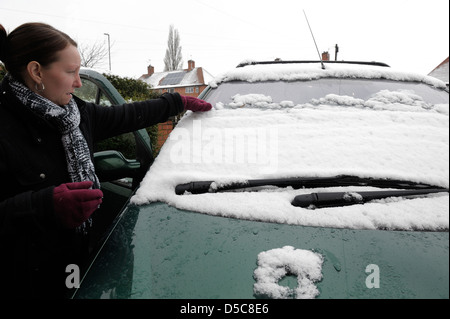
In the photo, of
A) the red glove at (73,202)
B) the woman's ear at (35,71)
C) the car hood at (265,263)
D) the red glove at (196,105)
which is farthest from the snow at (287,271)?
the woman's ear at (35,71)

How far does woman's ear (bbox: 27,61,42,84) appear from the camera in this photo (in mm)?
1150

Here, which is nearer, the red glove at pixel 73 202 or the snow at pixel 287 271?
the snow at pixel 287 271

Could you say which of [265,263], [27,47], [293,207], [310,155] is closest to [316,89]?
[310,155]

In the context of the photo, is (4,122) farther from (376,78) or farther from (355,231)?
(376,78)

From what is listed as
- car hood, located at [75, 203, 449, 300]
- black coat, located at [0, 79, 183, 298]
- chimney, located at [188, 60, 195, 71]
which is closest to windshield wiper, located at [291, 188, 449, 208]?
car hood, located at [75, 203, 449, 300]

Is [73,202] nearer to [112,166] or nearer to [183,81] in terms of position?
[112,166]

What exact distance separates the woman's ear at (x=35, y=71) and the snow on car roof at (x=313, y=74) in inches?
39.6

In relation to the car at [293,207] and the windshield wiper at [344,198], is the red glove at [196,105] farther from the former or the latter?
the windshield wiper at [344,198]

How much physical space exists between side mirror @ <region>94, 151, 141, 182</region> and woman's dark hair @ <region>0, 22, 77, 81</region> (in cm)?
48

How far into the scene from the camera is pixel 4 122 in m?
1.08

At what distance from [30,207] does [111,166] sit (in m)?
0.56

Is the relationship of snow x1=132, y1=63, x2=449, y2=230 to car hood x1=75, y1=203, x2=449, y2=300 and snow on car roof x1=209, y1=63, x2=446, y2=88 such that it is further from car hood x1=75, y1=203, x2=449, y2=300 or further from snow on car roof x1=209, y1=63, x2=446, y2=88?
snow on car roof x1=209, y1=63, x2=446, y2=88

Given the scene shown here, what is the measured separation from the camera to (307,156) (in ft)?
4.01

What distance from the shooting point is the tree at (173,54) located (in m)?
31.2
